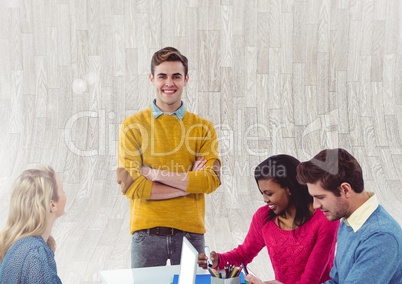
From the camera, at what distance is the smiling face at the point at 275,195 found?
6.97 feet

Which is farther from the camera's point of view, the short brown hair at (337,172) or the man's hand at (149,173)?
the man's hand at (149,173)

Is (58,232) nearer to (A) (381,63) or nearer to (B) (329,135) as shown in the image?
(B) (329,135)

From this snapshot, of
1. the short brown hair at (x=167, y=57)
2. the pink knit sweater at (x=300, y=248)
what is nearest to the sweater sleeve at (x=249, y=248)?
the pink knit sweater at (x=300, y=248)

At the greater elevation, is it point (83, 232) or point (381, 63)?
point (381, 63)

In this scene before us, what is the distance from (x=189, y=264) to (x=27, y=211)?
51cm

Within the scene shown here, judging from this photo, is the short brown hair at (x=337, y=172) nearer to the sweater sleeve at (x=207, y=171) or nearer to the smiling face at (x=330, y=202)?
the smiling face at (x=330, y=202)

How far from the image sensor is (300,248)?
84.1 inches

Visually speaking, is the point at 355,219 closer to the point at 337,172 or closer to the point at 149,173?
the point at 337,172

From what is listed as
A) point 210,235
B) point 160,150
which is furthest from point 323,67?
point 160,150

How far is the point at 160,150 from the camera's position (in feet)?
7.96

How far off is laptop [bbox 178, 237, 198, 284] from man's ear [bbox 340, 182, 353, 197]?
1.60ft

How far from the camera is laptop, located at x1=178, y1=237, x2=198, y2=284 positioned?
1.67 m

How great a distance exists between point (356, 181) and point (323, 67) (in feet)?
13.6

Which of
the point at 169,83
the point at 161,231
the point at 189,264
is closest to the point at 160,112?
the point at 169,83
